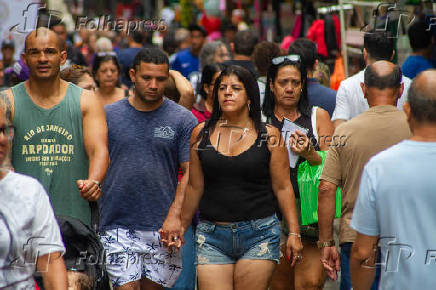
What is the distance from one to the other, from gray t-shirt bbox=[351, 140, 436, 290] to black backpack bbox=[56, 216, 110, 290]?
1.70m

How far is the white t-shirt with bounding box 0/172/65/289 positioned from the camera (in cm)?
371

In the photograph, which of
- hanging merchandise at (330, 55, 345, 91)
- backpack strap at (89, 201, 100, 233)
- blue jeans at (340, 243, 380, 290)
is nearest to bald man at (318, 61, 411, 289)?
blue jeans at (340, 243, 380, 290)

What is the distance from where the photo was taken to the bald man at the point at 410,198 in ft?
12.6

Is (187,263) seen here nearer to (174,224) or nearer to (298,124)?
(174,224)

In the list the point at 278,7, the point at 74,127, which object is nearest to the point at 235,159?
the point at 74,127

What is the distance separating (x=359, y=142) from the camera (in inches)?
207

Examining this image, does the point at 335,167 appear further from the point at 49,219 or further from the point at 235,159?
the point at 49,219

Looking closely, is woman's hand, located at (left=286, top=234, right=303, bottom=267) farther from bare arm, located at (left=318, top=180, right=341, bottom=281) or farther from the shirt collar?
the shirt collar

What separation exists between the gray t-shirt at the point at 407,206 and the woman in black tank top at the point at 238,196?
168 cm

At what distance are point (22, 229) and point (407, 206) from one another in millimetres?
1801

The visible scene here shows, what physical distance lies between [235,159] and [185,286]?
139 cm

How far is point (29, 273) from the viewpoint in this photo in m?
3.81

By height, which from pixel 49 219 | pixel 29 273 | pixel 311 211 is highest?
pixel 49 219

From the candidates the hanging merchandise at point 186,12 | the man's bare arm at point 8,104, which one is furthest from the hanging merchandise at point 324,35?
the hanging merchandise at point 186,12
